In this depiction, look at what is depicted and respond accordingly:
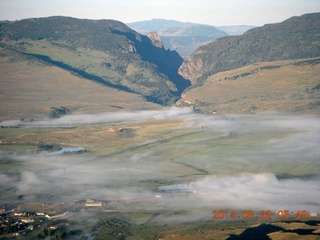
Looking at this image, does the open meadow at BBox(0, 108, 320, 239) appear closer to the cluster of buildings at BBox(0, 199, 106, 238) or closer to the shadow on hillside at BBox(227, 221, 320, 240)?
the shadow on hillside at BBox(227, 221, 320, 240)

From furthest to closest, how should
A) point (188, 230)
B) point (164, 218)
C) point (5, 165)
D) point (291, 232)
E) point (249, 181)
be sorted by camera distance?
point (5, 165)
point (249, 181)
point (164, 218)
point (188, 230)
point (291, 232)

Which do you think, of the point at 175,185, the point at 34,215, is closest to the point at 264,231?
the point at 175,185

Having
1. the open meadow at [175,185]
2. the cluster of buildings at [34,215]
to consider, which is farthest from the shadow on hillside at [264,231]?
the cluster of buildings at [34,215]

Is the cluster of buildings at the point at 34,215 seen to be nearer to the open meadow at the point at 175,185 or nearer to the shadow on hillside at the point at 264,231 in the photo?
the open meadow at the point at 175,185

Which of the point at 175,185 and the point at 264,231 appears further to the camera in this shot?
the point at 175,185

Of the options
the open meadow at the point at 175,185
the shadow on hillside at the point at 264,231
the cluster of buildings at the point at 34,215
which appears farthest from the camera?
the open meadow at the point at 175,185

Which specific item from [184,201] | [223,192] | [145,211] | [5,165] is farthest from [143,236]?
[5,165]

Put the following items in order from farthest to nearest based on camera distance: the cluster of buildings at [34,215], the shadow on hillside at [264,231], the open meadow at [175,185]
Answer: the open meadow at [175,185]
the cluster of buildings at [34,215]
the shadow on hillside at [264,231]

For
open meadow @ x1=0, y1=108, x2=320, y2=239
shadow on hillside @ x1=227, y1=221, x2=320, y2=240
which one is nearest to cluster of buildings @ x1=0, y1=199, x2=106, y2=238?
open meadow @ x1=0, y1=108, x2=320, y2=239

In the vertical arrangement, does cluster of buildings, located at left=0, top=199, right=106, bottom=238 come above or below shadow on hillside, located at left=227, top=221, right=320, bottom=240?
below

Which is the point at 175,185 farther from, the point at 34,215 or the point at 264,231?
the point at 264,231

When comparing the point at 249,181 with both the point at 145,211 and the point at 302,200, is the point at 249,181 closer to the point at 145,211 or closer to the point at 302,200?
the point at 302,200
